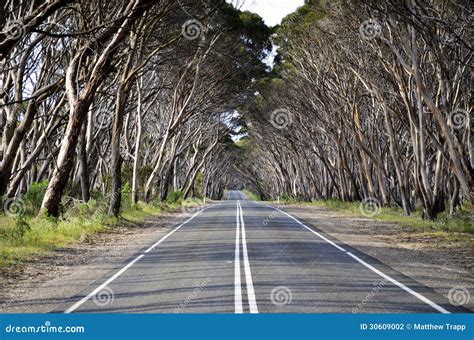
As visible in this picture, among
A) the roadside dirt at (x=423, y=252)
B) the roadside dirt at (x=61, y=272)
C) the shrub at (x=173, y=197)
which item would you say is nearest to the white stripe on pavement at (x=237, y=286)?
the roadside dirt at (x=61, y=272)

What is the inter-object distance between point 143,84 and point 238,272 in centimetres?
2430

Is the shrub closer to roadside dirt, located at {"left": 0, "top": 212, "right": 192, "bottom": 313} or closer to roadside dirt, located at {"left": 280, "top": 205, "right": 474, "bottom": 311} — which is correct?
roadside dirt, located at {"left": 280, "top": 205, "right": 474, "bottom": 311}

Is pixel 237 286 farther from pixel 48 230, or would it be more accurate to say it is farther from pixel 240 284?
pixel 48 230

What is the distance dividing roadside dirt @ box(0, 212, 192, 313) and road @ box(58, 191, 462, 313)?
13.7 inches

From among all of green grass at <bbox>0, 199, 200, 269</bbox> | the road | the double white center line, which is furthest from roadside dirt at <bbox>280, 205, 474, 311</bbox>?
green grass at <bbox>0, 199, 200, 269</bbox>

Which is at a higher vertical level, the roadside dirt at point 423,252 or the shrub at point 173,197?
the shrub at point 173,197

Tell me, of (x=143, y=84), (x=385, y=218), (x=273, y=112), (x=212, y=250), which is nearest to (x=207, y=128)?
(x=273, y=112)

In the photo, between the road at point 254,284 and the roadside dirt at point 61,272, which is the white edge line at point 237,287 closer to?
the road at point 254,284

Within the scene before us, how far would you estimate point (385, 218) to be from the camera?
28969mm

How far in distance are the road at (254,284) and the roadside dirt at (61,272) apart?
0.35 meters

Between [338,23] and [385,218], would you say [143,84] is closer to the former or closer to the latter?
[338,23]

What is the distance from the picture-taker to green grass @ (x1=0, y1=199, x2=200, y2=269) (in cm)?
1402

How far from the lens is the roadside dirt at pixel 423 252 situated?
11.0 metres

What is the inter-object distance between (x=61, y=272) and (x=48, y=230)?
212 inches
